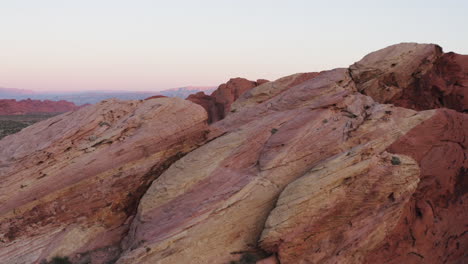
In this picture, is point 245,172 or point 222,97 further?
point 222,97

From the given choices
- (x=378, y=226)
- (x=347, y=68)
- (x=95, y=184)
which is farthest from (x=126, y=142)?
(x=347, y=68)

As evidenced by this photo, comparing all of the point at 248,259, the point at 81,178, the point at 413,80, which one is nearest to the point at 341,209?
the point at 248,259

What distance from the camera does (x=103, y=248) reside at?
16.2 m

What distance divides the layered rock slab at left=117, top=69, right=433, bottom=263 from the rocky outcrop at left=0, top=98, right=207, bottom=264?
1.71 metres

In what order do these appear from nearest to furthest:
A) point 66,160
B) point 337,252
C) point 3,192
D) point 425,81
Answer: point 337,252
point 3,192
point 66,160
point 425,81

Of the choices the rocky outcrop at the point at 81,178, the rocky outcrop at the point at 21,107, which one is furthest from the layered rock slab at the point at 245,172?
the rocky outcrop at the point at 21,107

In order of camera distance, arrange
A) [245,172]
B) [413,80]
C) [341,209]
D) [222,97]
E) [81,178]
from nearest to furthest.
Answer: [341,209]
[245,172]
[81,178]
[413,80]
[222,97]

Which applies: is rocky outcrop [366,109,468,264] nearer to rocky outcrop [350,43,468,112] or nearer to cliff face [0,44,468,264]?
cliff face [0,44,468,264]

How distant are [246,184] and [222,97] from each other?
34943 mm

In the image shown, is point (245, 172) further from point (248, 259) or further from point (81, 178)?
point (81, 178)

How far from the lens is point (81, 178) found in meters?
16.3

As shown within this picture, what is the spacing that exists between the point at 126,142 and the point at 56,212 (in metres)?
5.34

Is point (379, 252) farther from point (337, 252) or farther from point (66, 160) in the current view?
point (66, 160)

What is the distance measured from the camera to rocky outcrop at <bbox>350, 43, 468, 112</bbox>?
2125 centimetres
